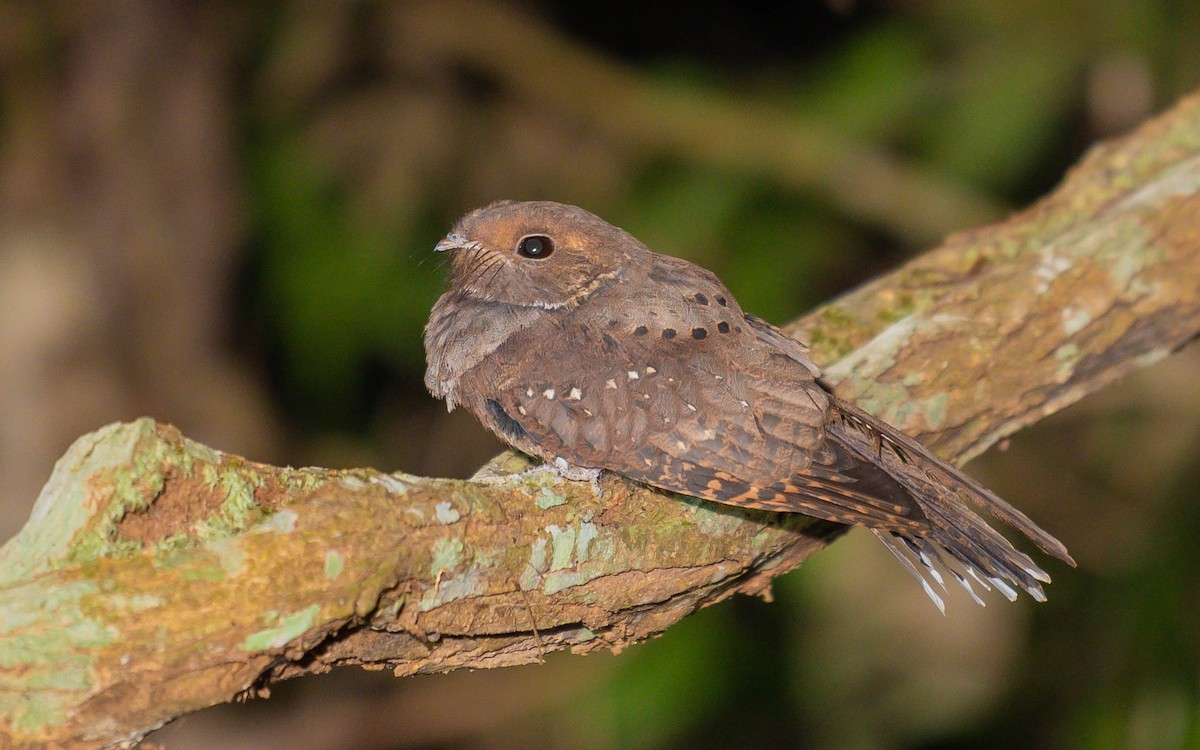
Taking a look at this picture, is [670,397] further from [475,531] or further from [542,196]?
[542,196]

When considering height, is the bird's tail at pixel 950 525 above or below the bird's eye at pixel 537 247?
below

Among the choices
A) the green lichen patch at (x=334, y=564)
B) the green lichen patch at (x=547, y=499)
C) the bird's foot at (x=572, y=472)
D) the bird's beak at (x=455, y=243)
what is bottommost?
the green lichen patch at (x=334, y=564)

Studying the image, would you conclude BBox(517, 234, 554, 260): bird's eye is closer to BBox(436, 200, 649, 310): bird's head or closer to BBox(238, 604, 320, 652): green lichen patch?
BBox(436, 200, 649, 310): bird's head

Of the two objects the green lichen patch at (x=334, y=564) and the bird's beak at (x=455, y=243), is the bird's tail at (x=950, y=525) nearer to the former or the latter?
the bird's beak at (x=455, y=243)

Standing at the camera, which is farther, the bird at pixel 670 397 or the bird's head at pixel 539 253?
the bird's head at pixel 539 253

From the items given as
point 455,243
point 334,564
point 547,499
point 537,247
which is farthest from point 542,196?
point 334,564

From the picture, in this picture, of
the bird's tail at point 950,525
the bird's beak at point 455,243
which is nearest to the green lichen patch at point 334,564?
the bird's tail at point 950,525

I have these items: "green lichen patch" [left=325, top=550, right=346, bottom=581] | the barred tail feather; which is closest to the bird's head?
the barred tail feather

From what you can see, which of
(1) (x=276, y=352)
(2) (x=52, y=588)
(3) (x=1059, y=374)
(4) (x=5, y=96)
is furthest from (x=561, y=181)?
(2) (x=52, y=588)

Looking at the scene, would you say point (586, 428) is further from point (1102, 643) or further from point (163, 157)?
point (163, 157)
